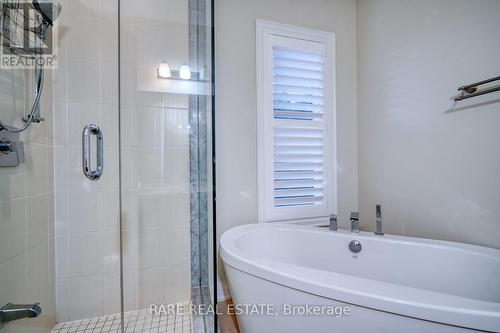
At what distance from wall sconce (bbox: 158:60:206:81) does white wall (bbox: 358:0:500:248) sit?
1401 mm

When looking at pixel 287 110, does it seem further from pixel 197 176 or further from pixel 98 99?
pixel 98 99

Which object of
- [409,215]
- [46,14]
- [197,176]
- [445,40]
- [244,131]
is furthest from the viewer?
[244,131]

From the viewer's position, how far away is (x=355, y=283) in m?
0.85

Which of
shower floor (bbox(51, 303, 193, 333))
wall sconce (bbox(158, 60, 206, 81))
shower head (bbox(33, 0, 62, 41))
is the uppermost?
shower head (bbox(33, 0, 62, 41))

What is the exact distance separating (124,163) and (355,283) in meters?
1.38

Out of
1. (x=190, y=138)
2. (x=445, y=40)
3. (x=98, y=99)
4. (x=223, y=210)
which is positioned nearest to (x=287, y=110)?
(x=190, y=138)

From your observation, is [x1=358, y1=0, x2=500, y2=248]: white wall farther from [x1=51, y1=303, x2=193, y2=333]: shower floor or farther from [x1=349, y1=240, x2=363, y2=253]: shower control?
[x1=51, y1=303, x2=193, y2=333]: shower floor

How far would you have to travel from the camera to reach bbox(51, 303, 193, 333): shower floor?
52.3 inches

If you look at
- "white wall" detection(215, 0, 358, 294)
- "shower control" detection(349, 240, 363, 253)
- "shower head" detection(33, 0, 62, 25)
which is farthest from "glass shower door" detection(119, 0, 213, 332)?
"shower control" detection(349, 240, 363, 253)

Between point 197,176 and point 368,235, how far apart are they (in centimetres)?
115

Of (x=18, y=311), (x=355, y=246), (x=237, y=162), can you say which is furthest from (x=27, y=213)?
(x=355, y=246)

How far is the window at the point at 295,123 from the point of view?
1.73 meters

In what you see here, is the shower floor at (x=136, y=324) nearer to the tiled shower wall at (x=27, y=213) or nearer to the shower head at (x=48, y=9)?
the tiled shower wall at (x=27, y=213)

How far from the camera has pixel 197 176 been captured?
1515 millimetres
